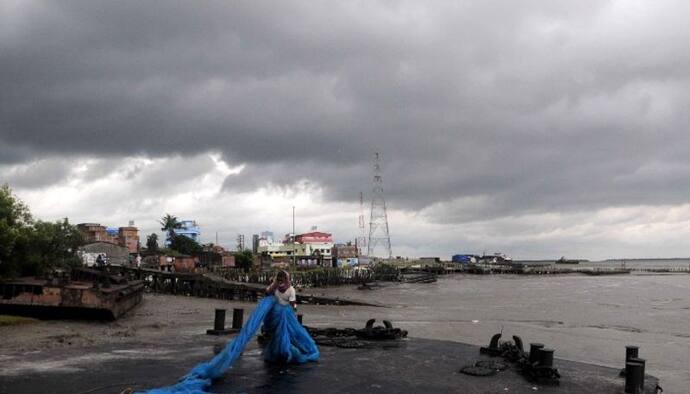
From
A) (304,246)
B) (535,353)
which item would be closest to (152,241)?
(304,246)

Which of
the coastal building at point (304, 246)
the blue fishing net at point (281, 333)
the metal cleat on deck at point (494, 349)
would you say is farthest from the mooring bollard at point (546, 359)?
the coastal building at point (304, 246)

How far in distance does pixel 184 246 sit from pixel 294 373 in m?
94.9

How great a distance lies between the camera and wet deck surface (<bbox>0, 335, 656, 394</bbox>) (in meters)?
8.39

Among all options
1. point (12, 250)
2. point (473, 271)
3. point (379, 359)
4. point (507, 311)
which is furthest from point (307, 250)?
point (379, 359)

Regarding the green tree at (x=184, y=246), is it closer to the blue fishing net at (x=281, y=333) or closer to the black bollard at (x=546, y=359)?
the blue fishing net at (x=281, y=333)

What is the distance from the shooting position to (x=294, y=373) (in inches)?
370

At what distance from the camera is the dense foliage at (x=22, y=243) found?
83.1 feet

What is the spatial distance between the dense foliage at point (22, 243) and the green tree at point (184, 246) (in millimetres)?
65428

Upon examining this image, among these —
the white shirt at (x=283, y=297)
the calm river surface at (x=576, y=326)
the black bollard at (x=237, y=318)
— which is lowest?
the calm river surface at (x=576, y=326)

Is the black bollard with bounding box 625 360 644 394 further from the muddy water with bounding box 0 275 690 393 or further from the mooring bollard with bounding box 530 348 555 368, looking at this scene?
the muddy water with bounding box 0 275 690 393

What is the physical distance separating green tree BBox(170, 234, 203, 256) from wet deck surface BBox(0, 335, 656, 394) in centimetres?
8950

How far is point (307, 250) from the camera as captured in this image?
143m

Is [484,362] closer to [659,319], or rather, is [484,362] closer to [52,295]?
[52,295]

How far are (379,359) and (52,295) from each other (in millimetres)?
17646
